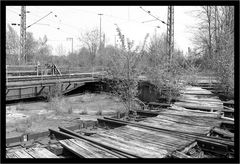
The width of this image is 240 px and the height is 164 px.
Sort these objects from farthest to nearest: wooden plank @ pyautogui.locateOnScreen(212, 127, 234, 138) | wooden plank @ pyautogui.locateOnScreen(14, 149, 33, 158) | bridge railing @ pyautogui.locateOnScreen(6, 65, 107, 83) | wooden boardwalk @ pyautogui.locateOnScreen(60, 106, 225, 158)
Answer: bridge railing @ pyautogui.locateOnScreen(6, 65, 107, 83) < wooden plank @ pyautogui.locateOnScreen(212, 127, 234, 138) < wooden boardwalk @ pyautogui.locateOnScreen(60, 106, 225, 158) < wooden plank @ pyautogui.locateOnScreen(14, 149, 33, 158)

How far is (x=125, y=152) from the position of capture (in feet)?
14.9

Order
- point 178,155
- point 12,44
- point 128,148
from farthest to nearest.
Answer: point 12,44 → point 128,148 → point 178,155

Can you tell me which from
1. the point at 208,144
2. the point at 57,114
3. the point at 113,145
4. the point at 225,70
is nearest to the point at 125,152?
the point at 113,145

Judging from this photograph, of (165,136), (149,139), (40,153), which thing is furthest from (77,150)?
(165,136)

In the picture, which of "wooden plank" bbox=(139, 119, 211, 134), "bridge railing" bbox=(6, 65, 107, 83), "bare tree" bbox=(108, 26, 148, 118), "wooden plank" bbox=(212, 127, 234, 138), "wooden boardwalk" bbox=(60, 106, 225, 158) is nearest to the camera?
"wooden boardwalk" bbox=(60, 106, 225, 158)

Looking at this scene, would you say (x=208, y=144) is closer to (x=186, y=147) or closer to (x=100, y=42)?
(x=186, y=147)

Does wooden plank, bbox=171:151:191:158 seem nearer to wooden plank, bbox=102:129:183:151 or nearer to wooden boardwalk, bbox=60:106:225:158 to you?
wooden boardwalk, bbox=60:106:225:158

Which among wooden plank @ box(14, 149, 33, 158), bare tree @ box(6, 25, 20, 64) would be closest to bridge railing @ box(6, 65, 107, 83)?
bare tree @ box(6, 25, 20, 64)

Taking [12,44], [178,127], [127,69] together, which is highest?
[12,44]

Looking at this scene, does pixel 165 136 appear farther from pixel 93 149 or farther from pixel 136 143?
pixel 93 149

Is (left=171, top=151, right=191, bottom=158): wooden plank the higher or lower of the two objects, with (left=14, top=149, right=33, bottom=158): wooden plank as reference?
higher

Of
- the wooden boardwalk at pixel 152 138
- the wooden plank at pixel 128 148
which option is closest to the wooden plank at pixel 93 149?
the wooden boardwalk at pixel 152 138

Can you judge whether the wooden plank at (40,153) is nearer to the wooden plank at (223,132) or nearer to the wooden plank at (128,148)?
the wooden plank at (128,148)

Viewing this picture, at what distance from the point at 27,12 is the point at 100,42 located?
22.6m
